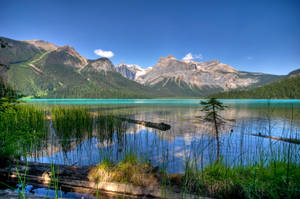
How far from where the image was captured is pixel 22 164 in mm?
4414

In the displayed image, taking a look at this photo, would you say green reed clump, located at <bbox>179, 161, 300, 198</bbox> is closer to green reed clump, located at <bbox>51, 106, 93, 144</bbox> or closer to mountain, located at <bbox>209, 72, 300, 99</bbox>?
green reed clump, located at <bbox>51, 106, 93, 144</bbox>

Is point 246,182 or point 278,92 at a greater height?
point 278,92

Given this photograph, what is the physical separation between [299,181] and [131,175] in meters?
3.95

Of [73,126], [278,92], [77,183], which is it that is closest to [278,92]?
[278,92]

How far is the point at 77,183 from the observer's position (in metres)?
3.74

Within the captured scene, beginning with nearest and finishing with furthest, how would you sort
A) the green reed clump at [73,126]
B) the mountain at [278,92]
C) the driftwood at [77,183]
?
the driftwood at [77,183] < the green reed clump at [73,126] < the mountain at [278,92]

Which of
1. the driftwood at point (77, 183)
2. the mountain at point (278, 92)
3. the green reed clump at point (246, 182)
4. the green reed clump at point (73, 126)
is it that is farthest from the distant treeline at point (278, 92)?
the driftwood at point (77, 183)

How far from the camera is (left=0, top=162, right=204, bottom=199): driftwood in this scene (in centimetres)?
320

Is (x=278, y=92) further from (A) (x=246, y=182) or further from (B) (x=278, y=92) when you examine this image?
(A) (x=246, y=182)

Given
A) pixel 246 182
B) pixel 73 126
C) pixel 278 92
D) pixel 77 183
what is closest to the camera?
pixel 246 182

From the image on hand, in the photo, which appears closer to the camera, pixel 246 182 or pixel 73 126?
pixel 246 182

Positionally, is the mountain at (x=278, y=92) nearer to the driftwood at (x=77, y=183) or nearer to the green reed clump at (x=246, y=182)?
the green reed clump at (x=246, y=182)

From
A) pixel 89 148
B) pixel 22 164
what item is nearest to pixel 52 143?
pixel 89 148

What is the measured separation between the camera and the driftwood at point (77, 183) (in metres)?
3.20
